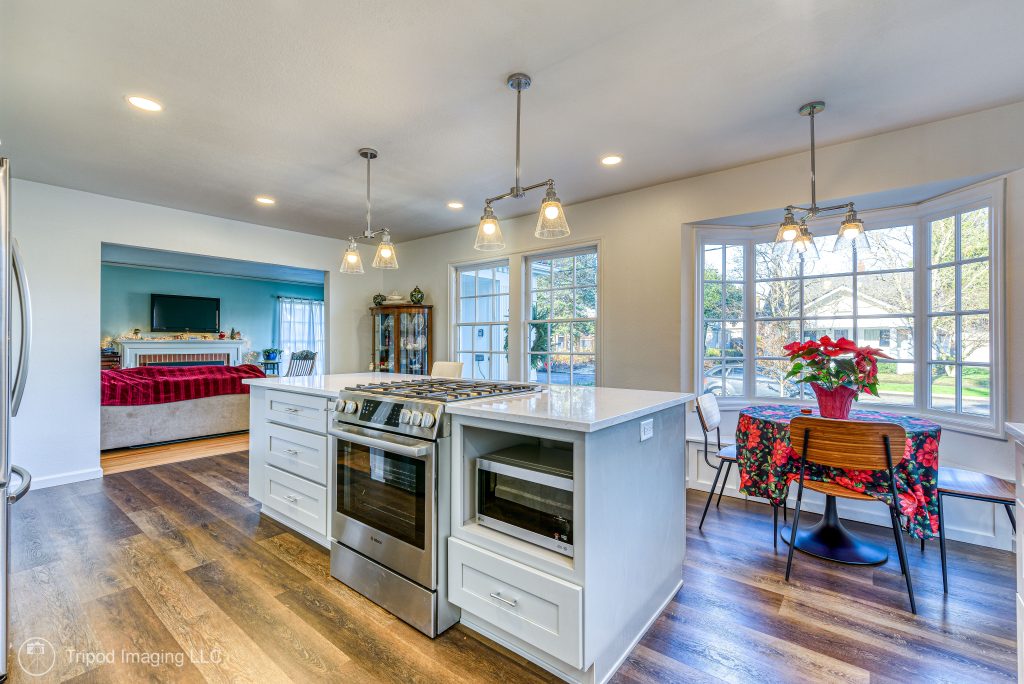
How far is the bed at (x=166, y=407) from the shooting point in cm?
490

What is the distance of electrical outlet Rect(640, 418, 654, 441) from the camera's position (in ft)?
6.16

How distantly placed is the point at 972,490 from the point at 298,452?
353 centimetres

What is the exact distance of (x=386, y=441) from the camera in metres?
2.07

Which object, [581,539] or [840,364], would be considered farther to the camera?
[840,364]

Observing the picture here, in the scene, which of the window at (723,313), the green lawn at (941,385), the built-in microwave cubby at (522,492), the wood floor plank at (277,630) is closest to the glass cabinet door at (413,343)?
the window at (723,313)

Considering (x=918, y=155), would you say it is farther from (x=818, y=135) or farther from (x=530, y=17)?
(x=530, y=17)

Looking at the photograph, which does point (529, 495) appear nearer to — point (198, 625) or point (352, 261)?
point (198, 625)

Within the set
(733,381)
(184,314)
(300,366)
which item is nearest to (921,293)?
(733,381)

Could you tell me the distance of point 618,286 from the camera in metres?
4.04

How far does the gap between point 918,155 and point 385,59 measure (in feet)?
10.2

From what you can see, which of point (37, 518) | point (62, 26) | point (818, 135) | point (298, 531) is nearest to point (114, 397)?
point (37, 518)

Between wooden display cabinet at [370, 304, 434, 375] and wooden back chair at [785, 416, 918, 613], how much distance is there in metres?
4.09

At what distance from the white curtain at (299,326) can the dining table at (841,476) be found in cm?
952

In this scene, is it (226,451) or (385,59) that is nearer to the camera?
(385,59)
